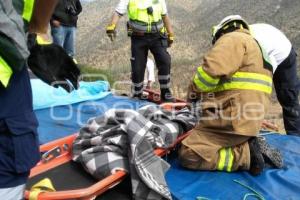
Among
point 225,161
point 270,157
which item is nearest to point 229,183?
point 225,161

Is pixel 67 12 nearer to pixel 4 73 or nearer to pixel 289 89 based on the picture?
pixel 289 89

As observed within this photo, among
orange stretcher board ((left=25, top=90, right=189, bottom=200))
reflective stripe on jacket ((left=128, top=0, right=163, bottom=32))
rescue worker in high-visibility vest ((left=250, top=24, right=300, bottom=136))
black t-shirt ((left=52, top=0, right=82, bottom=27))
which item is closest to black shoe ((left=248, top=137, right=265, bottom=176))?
orange stretcher board ((left=25, top=90, right=189, bottom=200))

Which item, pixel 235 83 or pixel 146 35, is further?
pixel 146 35

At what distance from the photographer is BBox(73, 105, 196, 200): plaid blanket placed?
2506 millimetres

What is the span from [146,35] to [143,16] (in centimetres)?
23

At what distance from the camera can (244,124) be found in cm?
284

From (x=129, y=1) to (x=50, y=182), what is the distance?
3.07 m

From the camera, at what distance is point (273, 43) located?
12.0 feet

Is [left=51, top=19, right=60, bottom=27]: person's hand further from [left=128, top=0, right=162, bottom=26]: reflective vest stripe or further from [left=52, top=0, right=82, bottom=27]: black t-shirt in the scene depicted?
[left=128, top=0, right=162, bottom=26]: reflective vest stripe

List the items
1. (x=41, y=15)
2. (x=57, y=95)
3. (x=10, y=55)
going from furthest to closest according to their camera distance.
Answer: (x=57, y=95) < (x=41, y=15) < (x=10, y=55)

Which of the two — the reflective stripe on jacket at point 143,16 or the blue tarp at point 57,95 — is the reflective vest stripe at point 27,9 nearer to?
the blue tarp at point 57,95

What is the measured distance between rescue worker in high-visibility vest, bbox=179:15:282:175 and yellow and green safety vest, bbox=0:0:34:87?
5.09 ft

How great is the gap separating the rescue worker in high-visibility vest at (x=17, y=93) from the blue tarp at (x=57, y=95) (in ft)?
9.21

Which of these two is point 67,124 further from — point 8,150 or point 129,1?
point 8,150
